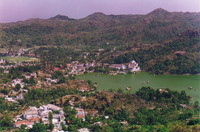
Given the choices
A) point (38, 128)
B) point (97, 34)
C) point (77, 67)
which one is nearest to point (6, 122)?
point (38, 128)

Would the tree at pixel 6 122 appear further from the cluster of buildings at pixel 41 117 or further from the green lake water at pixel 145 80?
the green lake water at pixel 145 80

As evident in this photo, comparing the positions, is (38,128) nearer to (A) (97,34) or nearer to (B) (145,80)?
(B) (145,80)

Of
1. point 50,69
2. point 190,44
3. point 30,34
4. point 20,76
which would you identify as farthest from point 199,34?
point 30,34

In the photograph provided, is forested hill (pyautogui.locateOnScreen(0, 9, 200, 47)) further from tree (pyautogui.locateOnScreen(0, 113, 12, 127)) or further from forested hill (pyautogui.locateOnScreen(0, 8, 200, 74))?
tree (pyautogui.locateOnScreen(0, 113, 12, 127))

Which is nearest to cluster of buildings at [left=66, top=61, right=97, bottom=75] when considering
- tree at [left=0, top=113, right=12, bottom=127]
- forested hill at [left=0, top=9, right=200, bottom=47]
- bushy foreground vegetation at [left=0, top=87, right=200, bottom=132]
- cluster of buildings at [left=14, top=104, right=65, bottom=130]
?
bushy foreground vegetation at [left=0, top=87, right=200, bottom=132]

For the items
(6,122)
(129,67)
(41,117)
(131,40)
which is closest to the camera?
(6,122)

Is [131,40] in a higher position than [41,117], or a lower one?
higher
